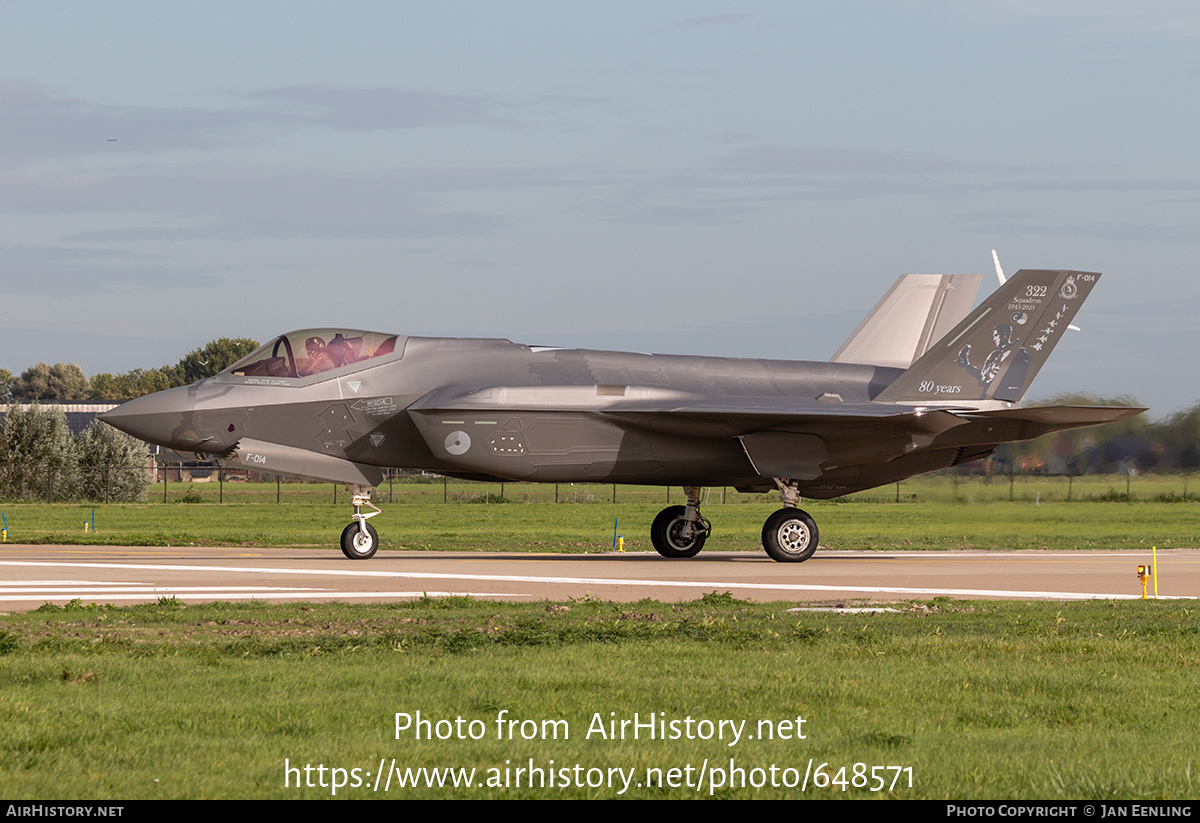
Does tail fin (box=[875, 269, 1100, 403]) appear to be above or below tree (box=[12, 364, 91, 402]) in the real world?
below

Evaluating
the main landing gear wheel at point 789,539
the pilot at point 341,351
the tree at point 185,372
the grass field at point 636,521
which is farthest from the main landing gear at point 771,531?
the tree at point 185,372

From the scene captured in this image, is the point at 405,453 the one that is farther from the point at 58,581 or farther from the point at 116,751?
the point at 116,751

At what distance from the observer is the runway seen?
1634 centimetres

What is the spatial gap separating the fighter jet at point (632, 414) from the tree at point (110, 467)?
3775 cm

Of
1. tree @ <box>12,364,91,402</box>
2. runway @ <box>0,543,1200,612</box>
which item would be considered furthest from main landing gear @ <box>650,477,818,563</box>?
tree @ <box>12,364,91,402</box>

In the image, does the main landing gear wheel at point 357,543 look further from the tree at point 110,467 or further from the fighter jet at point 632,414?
the tree at point 110,467

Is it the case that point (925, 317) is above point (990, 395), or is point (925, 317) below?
above

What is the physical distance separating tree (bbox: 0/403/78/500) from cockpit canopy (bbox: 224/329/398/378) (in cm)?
3760

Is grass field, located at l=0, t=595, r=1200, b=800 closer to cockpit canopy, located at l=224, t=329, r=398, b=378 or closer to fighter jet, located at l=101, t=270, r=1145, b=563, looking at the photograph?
fighter jet, located at l=101, t=270, r=1145, b=563

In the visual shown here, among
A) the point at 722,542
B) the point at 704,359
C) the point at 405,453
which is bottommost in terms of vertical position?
the point at 722,542

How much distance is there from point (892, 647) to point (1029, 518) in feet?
40.6

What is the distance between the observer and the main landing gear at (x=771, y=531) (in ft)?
78.2
